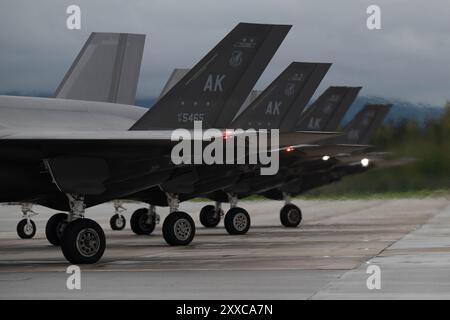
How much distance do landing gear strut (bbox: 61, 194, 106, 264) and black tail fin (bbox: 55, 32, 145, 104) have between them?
24.8ft

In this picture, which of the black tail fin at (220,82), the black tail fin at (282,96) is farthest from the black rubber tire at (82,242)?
the black tail fin at (282,96)

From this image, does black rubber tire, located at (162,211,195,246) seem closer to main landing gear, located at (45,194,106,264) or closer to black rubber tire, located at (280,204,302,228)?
main landing gear, located at (45,194,106,264)

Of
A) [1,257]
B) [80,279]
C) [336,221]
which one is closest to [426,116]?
[336,221]

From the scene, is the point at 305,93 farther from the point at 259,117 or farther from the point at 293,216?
the point at 293,216

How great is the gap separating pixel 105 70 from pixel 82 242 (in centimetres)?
902

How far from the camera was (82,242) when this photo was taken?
1691 cm

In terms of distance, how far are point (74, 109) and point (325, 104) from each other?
15.7 m

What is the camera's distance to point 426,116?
1211 inches

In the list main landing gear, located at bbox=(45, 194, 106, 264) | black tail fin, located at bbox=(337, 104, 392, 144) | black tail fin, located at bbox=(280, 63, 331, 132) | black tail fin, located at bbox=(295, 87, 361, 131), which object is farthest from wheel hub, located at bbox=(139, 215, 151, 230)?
black tail fin, located at bbox=(337, 104, 392, 144)

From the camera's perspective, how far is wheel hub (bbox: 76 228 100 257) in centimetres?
1688

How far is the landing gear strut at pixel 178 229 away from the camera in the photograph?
21688mm

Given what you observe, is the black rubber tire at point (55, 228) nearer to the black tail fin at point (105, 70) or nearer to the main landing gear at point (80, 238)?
the black tail fin at point (105, 70)

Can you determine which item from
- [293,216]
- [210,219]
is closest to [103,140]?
[210,219]

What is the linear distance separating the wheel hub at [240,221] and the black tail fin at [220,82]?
293 inches
